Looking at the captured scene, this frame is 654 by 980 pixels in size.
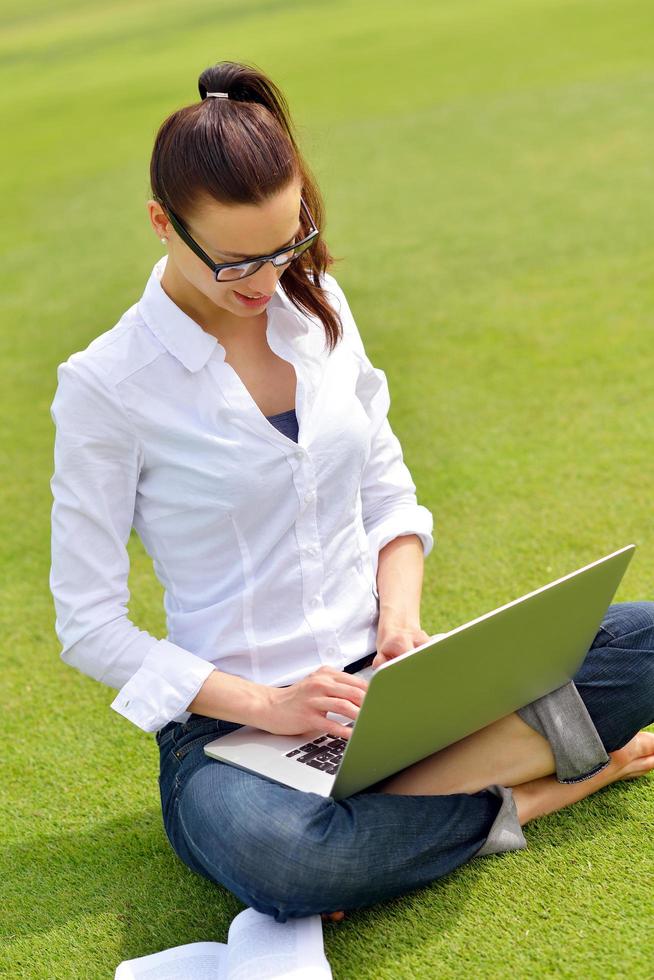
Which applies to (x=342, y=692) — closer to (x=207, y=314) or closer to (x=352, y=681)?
(x=352, y=681)

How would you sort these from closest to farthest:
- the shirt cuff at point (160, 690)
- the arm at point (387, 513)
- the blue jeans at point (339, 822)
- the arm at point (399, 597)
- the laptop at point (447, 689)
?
the laptop at point (447, 689)
the blue jeans at point (339, 822)
the shirt cuff at point (160, 690)
the arm at point (399, 597)
the arm at point (387, 513)

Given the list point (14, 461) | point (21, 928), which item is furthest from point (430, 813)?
point (14, 461)

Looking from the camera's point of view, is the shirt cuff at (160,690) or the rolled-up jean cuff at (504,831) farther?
the rolled-up jean cuff at (504,831)

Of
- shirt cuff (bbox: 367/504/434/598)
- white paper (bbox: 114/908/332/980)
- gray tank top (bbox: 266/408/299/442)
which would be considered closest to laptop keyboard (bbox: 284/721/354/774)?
white paper (bbox: 114/908/332/980)

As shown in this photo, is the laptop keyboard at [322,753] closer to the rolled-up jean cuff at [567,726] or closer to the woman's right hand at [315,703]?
the woman's right hand at [315,703]

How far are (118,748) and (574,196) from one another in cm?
495

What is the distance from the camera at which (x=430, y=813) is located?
215cm

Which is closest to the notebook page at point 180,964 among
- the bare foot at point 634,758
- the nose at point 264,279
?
the bare foot at point 634,758

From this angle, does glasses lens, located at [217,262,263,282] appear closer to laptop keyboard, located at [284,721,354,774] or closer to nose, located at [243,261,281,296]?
nose, located at [243,261,281,296]

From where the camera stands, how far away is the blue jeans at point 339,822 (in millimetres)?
1997

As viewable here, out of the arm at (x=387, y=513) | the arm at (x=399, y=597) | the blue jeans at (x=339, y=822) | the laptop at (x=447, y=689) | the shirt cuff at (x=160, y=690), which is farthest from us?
the arm at (x=387, y=513)

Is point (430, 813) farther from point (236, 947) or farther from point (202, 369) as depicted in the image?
point (202, 369)

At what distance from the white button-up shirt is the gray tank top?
4 centimetres

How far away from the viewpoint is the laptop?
189cm
